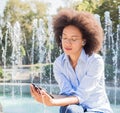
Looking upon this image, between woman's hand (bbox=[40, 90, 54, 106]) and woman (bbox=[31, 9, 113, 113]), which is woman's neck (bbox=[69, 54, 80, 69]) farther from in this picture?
woman's hand (bbox=[40, 90, 54, 106])

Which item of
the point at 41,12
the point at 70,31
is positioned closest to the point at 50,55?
the point at 41,12

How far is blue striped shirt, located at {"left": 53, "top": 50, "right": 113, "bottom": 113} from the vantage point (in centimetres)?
197

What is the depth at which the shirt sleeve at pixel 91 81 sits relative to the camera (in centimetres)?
197

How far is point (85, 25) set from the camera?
1.97 metres

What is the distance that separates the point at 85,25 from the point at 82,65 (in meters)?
0.19

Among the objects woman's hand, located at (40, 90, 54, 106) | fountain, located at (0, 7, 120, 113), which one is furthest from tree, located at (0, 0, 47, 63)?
woman's hand, located at (40, 90, 54, 106)

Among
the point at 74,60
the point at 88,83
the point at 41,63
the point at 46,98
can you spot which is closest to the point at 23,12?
the point at 41,63

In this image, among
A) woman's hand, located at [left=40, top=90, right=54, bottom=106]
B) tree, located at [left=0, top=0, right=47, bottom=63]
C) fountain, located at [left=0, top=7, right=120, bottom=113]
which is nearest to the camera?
woman's hand, located at [left=40, top=90, right=54, bottom=106]

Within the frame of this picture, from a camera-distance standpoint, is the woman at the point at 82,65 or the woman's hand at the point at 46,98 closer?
the woman's hand at the point at 46,98

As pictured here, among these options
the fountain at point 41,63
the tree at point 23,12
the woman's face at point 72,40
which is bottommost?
the fountain at point 41,63

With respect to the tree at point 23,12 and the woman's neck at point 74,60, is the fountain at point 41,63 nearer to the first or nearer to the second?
the tree at point 23,12

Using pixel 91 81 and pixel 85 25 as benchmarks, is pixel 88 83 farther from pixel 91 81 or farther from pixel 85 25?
pixel 85 25

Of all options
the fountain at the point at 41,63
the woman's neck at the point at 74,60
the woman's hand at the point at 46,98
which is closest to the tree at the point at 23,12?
the fountain at the point at 41,63

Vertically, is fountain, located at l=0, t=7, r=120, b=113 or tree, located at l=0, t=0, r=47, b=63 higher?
tree, located at l=0, t=0, r=47, b=63
